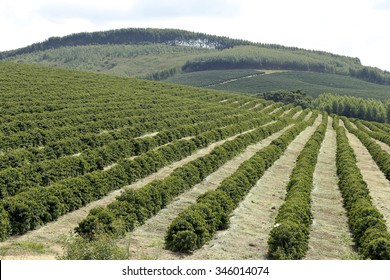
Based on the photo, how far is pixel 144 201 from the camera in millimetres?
22625

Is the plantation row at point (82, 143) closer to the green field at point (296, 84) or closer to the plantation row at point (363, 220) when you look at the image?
the plantation row at point (363, 220)

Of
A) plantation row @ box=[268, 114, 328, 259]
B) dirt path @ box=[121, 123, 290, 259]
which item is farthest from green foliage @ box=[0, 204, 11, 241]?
plantation row @ box=[268, 114, 328, 259]

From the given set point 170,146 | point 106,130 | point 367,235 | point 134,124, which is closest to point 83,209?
point 367,235

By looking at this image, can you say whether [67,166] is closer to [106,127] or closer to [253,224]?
[253,224]

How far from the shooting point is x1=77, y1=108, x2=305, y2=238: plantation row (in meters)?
18.4

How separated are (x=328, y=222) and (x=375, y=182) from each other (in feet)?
45.0

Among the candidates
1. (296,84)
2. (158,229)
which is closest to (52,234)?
(158,229)

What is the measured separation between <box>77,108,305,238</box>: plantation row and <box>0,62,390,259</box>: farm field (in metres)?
0.06

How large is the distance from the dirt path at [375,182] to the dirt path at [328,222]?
2.20 meters

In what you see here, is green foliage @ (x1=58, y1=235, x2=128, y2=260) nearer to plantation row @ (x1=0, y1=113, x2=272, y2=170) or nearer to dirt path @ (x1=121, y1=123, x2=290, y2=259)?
dirt path @ (x1=121, y1=123, x2=290, y2=259)

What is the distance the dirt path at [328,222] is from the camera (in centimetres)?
1962

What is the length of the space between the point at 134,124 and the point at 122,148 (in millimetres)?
13756

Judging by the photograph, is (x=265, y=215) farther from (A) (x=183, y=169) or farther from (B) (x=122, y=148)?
(B) (x=122, y=148)

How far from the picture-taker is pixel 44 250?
16422mm
